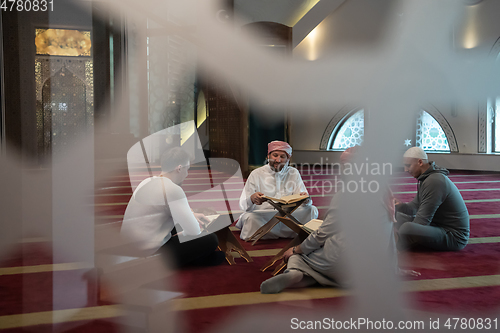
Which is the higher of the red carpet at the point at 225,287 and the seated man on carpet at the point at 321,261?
the seated man on carpet at the point at 321,261

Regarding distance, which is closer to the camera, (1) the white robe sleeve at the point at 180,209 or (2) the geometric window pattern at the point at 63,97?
(1) the white robe sleeve at the point at 180,209

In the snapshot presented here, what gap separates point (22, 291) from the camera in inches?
76.2

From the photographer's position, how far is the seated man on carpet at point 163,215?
6.63 ft

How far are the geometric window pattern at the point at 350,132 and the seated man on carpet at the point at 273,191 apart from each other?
6.10m

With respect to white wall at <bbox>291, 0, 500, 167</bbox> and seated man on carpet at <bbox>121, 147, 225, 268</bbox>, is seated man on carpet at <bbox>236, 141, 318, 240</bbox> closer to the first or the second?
seated man on carpet at <bbox>121, 147, 225, 268</bbox>

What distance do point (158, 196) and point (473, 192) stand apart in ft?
14.5

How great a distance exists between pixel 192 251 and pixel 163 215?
31cm

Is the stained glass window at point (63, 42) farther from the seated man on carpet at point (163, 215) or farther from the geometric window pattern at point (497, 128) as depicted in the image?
→ the geometric window pattern at point (497, 128)

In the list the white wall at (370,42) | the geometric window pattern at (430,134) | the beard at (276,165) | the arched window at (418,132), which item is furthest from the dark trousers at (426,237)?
the geometric window pattern at (430,134)

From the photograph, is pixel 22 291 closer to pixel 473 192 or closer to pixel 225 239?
pixel 225 239

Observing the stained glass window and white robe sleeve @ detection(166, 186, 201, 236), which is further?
the stained glass window

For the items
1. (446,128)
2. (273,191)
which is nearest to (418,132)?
(446,128)

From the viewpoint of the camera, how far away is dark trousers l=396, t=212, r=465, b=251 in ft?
8.08

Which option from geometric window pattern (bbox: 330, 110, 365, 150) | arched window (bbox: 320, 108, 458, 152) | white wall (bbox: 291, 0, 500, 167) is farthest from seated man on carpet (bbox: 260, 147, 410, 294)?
geometric window pattern (bbox: 330, 110, 365, 150)
